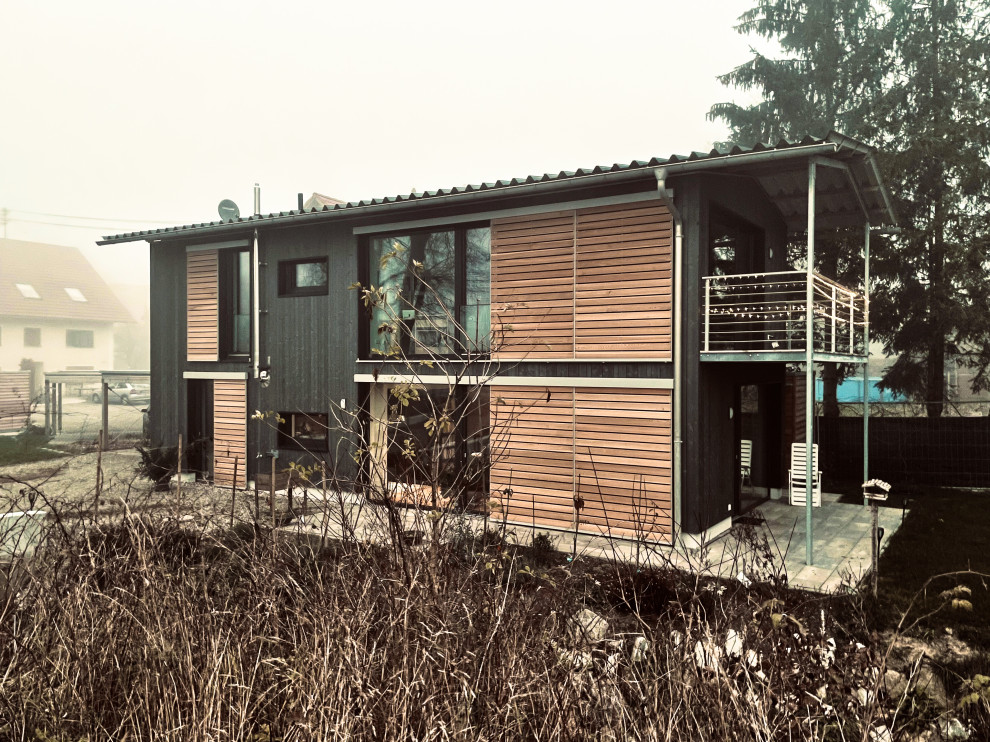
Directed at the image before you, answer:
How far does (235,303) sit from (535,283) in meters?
6.54

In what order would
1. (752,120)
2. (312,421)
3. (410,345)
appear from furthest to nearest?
(752,120)
(312,421)
(410,345)

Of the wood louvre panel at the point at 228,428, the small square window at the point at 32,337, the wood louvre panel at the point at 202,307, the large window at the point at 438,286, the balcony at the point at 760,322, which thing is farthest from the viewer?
the small square window at the point at 32,337

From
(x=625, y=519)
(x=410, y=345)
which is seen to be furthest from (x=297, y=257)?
(x=625, y=519)

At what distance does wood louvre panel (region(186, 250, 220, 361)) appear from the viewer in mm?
13641

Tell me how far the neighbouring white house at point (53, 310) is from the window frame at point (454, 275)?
1288 inches

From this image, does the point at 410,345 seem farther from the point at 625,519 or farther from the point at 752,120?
the point at 752,120

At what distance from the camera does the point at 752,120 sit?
20.4 m

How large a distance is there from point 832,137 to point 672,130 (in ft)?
417

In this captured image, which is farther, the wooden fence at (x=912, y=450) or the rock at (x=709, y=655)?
the wooden fence at (x=912, y=450)

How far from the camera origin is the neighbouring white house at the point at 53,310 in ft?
123

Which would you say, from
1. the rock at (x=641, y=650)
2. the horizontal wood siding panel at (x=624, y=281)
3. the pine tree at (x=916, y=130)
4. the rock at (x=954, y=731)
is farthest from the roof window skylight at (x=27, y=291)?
the rock at (x=954, y=731)

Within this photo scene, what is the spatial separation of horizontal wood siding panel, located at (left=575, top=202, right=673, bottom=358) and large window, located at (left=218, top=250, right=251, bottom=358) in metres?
6.91

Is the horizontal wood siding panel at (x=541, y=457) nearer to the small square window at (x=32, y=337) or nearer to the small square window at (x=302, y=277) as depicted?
the small square window at (x=302, y=277)

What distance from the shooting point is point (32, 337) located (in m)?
38.2
